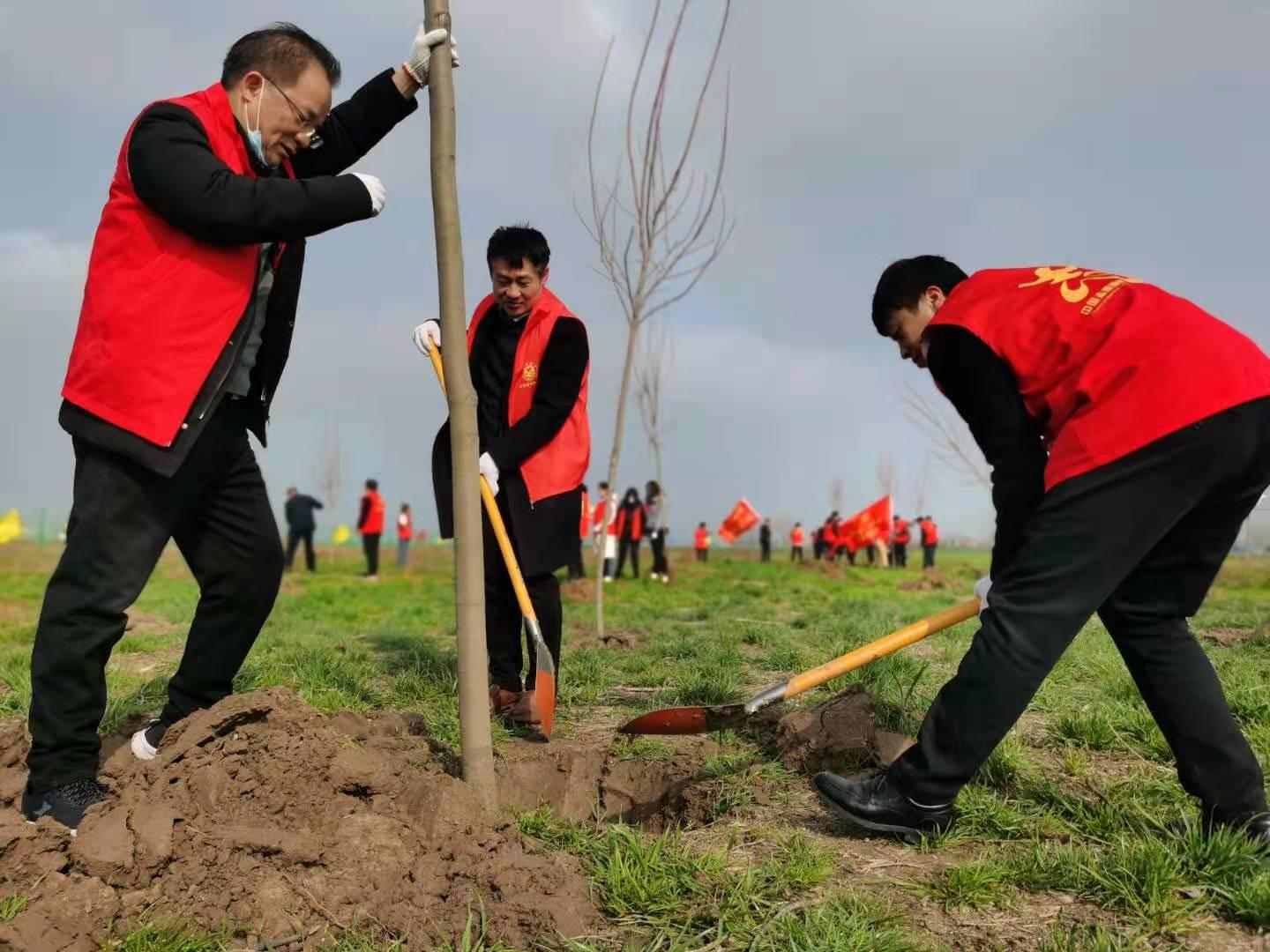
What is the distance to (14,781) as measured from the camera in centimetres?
→ 244

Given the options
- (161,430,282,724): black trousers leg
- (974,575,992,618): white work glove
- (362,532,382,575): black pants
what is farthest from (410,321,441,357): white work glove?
(362,532,382,575): black pants

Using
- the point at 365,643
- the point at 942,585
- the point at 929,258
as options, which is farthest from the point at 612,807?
the point at 942,585

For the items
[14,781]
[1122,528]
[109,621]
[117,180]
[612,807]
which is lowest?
[612,807]

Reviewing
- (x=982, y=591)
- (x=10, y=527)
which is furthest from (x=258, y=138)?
(x=10, y=527)

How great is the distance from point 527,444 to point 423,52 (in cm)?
147

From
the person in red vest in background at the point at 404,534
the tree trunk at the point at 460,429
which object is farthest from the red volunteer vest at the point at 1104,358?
the person in red vest in background at the point at 404,534

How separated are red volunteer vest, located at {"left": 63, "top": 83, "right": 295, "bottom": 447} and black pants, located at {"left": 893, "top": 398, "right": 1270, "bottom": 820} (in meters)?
2.02

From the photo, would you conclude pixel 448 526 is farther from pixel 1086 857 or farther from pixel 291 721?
pixel 1086 857

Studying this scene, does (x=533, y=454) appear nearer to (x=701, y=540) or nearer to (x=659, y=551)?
(x=659, y=551)

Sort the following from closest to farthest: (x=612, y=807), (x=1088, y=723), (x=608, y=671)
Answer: (x=612, y=807)
(x=1088, y=723)
(x=608, y=671)

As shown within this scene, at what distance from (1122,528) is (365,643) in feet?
15.0

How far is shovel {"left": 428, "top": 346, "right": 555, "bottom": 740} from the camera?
330cm

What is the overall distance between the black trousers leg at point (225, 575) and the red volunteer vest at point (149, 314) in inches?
16.2

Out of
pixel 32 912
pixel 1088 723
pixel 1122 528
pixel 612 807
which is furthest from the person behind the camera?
pixel 1088 723
